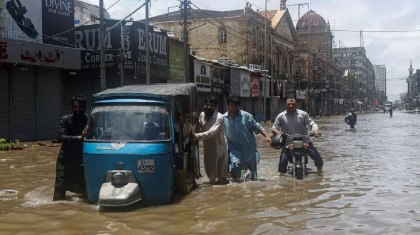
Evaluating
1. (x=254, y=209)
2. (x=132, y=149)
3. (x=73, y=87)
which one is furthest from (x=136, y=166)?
(x=73, y=87)

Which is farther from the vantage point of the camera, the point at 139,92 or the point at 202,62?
the point at 202,62

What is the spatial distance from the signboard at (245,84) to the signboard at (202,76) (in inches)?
280

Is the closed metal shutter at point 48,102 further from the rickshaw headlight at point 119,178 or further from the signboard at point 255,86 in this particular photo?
the signboard at point 255,86

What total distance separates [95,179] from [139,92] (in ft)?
4.70

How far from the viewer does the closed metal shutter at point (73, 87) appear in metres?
27.5

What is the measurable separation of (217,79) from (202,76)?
11.4 feet

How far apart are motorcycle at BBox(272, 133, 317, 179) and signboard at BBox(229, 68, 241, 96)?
34.6 meters

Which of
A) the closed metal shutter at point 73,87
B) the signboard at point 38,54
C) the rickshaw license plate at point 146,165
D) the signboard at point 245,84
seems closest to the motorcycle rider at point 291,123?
the rickshaw license plate at point 146,165

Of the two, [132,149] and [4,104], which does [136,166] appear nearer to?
[132,149]

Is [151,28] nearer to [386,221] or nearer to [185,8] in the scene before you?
[185,8]

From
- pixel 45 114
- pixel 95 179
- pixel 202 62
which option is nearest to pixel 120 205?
pixel 95 179

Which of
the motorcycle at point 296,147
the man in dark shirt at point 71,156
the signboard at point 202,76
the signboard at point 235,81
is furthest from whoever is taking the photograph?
the signboard at point 235,81

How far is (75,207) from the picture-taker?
7.51 meters

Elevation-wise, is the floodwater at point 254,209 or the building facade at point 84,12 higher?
the building facade at point 84,12
